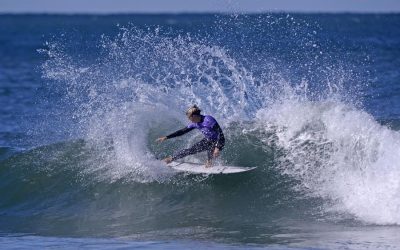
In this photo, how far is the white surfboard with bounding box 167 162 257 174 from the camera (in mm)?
15312

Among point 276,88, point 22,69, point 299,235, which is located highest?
point 22,69

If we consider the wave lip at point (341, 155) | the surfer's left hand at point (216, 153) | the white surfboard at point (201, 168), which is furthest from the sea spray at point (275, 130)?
the surfer's left hand at point (216, 153)

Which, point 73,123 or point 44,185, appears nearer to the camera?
point 44,185

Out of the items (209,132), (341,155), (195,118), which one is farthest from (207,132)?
(341,155)

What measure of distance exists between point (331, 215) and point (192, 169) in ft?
8.91

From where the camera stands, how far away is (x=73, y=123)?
22.4 m

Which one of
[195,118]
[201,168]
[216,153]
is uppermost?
[195,118]

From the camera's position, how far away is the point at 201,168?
15.7 metres

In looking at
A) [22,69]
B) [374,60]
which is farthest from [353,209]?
[22,69]

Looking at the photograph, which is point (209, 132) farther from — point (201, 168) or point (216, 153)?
point (201, 168)

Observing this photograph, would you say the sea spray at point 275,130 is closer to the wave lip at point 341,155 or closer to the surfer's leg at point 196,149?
the wave lip at point 341,155

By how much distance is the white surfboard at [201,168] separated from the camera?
50.2 feet

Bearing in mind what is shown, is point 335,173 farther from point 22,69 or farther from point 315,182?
point 22,69

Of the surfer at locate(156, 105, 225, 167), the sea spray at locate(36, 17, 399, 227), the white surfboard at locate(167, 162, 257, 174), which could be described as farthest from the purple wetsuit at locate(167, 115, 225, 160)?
the sea spray at locate(36, 17, 399, 227)
